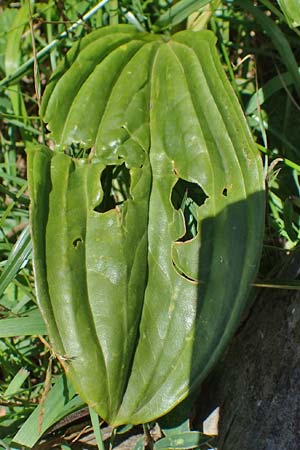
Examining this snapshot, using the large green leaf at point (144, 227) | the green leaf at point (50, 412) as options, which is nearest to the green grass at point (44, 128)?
the green leaf at point (50, 412)

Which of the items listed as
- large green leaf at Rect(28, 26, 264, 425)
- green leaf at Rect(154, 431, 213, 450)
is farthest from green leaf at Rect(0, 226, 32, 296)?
green leaf at Rect(154, 431, 213, 450)

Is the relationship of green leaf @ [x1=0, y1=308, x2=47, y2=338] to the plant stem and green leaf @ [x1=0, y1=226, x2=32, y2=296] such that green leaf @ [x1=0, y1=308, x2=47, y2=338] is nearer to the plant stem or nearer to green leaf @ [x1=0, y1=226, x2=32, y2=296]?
green leaf @ [x1=0, y1=226, x2=32, y2=296]

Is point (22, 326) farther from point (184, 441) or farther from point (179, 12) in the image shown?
point (179, 12)

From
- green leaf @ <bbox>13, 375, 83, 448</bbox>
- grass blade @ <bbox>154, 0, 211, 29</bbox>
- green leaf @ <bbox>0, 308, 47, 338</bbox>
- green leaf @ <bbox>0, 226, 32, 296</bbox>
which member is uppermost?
grass blade @ <bbox>154, 0, 211, 29</bbox>

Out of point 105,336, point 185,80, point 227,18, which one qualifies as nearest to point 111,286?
point 105,336

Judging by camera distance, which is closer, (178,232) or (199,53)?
(178,232)

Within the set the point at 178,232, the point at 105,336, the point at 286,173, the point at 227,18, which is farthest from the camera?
the point at 227,18

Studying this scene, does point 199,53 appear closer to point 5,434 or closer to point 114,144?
point 114,144

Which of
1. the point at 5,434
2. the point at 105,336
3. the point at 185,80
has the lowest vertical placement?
the point at 5,434
